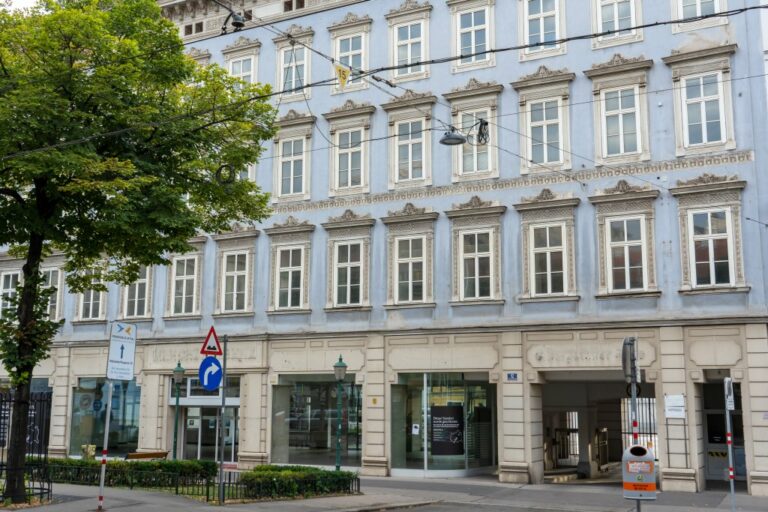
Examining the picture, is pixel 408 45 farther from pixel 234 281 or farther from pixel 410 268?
pixel 234 281

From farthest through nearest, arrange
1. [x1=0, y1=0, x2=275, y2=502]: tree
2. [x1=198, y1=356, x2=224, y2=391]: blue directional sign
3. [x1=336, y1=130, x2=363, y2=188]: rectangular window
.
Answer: [x1=336, y1=130, x2=363, y2=188]: rectangular window < [x1=0, y1=0, x2=275, y2=502]: tree < [x1=198, y1=356, x2=224, y2=391]: blue directional sign

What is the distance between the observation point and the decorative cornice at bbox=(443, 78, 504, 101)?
27.7 metres

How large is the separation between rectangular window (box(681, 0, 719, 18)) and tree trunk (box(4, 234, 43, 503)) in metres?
18.8

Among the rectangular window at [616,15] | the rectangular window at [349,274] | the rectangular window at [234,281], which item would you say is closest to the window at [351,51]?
the rectangular window at [349,274]

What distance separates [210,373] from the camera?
17281 millimetres

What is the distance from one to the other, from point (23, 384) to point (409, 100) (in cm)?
1599

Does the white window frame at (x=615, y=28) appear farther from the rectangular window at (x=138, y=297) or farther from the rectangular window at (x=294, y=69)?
the rectangular window at (x=138, y=297)

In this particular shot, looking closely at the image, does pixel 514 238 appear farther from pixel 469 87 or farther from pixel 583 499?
pixel 583 499

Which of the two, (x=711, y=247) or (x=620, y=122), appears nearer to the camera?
(x=711, y=247)

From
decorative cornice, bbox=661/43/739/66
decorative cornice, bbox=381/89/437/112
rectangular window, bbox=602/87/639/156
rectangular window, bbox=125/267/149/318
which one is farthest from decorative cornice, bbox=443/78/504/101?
rectangular window, bbox=125/267/149/318

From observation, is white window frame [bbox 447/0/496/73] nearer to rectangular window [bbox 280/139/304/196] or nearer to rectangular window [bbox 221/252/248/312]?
rectangular window [bbox 280/139/304/196]

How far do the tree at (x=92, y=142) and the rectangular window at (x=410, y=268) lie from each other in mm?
9697

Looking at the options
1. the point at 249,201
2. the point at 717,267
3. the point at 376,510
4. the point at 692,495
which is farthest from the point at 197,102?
the point at 692,495

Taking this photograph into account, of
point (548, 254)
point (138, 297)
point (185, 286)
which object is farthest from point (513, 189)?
point (138, 297)
